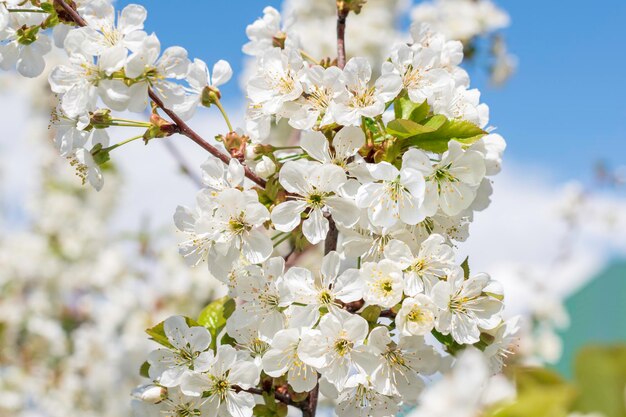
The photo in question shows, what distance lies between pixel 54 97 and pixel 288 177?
50 centimetres

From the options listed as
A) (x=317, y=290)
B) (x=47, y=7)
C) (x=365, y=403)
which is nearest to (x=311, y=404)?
(x=365, y=403)

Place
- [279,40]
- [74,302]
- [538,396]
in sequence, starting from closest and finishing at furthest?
[538,396], [279,40], [74,302]

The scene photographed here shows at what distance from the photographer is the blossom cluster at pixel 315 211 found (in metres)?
1.01

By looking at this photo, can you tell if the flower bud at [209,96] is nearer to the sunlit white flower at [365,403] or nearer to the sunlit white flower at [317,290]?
the sunlit white flower at [317,290]

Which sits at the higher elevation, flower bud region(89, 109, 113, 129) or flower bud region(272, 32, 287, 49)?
flower bud region(272, 32, 287, 49)

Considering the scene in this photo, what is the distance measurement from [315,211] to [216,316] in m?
0.33

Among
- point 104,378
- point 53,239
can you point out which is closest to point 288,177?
point 104,378

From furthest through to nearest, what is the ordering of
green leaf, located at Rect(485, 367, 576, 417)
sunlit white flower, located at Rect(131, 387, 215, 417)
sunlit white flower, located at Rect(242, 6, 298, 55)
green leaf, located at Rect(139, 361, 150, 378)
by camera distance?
1. sunlit white flower, located at Rect(242, 6, 298, 55)
2. green leaf, located at Rect(139, 361, 150, 378)
3. sunlit white flower, located at Rect(131, 387, 215, 417)
4. green leaf, located at Rect(485, 367, 576, 417)

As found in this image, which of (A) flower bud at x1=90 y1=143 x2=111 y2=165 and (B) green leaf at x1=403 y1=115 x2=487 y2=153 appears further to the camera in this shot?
(A) flower bud at x1=90 y1=143 x2=111 y2=165

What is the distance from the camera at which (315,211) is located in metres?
1.06

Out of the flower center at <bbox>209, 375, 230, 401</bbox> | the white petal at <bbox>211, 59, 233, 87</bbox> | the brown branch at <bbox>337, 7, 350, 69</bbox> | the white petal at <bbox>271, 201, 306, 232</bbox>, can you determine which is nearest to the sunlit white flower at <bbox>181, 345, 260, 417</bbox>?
the flower center at <bbox>209, 375, 230, 401</bbox>

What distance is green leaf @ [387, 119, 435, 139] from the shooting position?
1.01m

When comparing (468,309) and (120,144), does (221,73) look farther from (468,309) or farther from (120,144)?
(468,309)

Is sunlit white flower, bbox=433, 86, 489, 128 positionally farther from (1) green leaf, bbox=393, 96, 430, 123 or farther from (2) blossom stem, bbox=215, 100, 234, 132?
(2) blossom stem, bbox=215, 100, 234, 132
